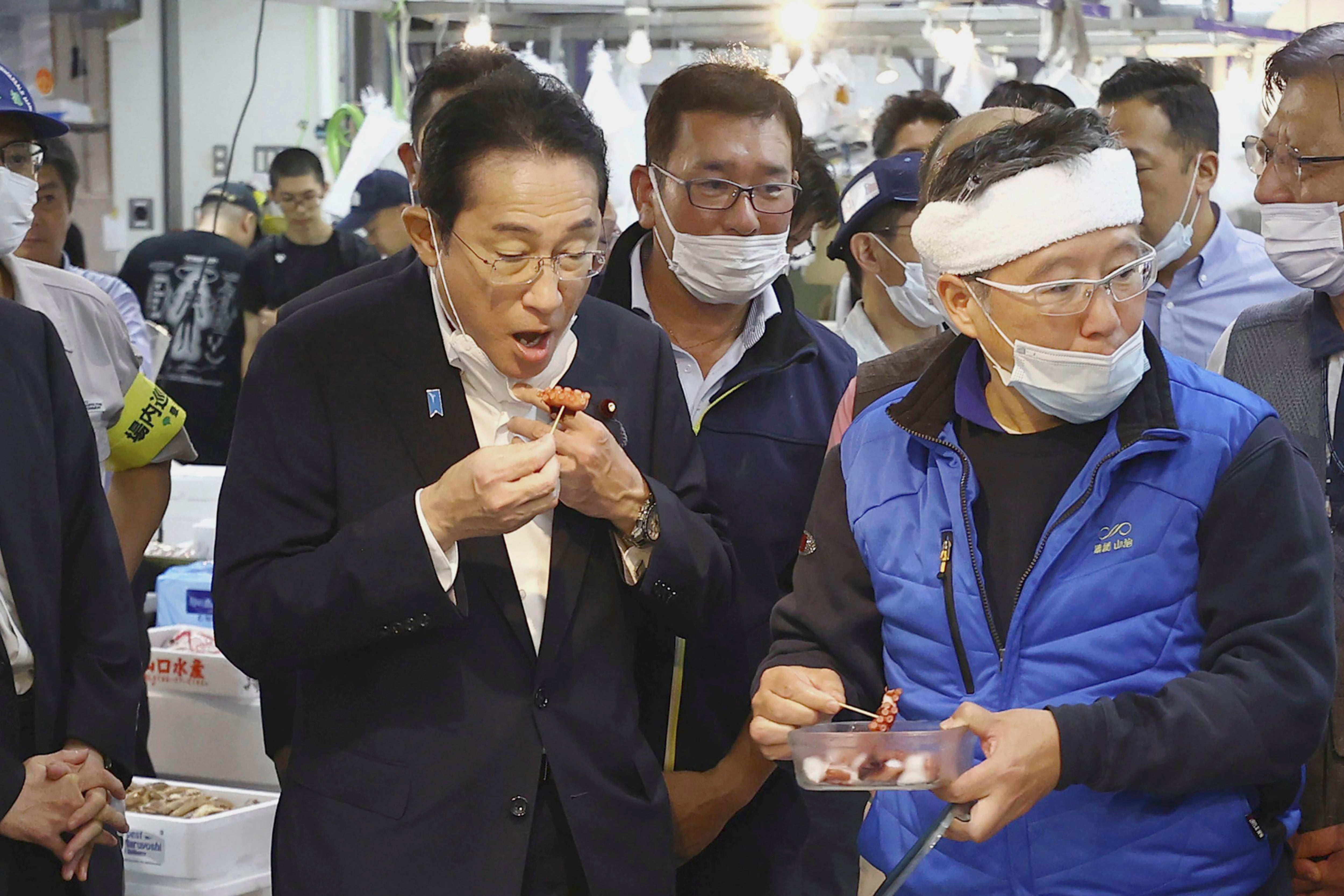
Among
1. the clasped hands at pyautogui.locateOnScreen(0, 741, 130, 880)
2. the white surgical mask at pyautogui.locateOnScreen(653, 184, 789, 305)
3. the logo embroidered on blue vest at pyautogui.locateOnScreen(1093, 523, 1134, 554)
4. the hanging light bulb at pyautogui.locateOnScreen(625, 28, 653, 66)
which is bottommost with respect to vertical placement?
the clasped hands at pyautogui.locateOnScreen(0, 741, 130, 880)

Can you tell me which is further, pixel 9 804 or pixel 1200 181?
pixel 1200 181

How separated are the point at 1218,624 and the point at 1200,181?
2.43m

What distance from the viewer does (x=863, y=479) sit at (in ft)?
6.07

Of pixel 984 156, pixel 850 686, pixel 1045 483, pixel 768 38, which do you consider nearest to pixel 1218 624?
pixel 1045 483

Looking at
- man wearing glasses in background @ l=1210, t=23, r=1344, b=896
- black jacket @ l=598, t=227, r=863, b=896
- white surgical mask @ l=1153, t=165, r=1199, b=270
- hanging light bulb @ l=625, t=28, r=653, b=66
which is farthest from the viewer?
hanging light bulb @ l=625, t=28, r=653, b=66

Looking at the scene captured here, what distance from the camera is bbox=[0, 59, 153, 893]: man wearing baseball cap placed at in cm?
218

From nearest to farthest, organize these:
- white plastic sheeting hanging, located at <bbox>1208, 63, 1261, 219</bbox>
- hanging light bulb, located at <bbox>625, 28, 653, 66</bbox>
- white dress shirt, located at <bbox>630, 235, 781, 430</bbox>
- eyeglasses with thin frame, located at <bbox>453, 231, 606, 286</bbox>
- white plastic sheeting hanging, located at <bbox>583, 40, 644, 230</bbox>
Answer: eyeglasses with thin frame, located at <bbox>453, 231, 606, 286</bbox> → white dress shirt, located at <bbox>630, 235, 781, 430</bbox> → white plastic sheeting hanging, located at <bbox>1208, 63, 1261, 219</bbox> → white plastic sheeting hanging, located at <bbox>583, 40, 644, 230</bbox> → hanging light bulb, located at <bbox>625, 28, 653, 66</bbox>

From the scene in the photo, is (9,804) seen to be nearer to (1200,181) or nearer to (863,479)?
(863,479)

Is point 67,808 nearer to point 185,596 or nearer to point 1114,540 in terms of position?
point 1114,540

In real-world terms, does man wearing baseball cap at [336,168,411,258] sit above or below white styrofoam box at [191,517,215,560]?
above

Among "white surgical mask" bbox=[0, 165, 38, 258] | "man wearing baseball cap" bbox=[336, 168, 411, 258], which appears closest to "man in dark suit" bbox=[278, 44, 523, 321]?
"white surgical mask" bbox=[0, 165, 38, 258]

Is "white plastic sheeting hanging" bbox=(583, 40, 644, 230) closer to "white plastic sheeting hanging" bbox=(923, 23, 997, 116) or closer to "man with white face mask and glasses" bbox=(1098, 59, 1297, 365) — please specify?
"white plastic sheeting hanging" bbox=(923, 23, 997, 116)

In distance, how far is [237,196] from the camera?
753cm

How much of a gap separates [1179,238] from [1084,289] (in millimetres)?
2068
